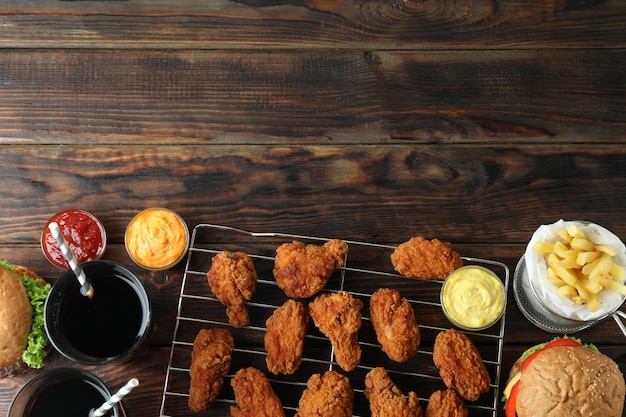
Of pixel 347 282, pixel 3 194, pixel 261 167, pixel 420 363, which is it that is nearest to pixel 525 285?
pixel 420 363

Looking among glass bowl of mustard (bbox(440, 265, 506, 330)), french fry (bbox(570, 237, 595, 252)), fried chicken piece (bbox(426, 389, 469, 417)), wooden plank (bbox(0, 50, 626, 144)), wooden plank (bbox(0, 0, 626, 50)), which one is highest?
wooden plank (bbox(0, 0, 626, 50))

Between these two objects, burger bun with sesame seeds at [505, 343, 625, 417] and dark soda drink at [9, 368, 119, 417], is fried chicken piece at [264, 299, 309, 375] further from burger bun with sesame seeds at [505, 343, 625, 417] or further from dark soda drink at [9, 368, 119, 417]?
burger bun with sesame seeds at [505, 343, 625, 417]

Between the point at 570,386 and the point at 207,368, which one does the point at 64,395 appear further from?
the point at 570,386

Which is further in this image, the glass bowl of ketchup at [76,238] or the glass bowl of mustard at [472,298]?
the glass bowl of ketchup at [76,238]

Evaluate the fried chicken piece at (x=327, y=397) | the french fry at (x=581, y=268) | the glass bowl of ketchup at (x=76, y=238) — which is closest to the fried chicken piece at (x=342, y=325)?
the fried chicken piece at (x=327, y=397)

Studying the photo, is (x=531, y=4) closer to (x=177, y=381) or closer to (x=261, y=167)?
(x=261, y=167)

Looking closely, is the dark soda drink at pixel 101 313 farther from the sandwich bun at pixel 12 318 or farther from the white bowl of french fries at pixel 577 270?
the white bowl of french fries at pixel 577 270

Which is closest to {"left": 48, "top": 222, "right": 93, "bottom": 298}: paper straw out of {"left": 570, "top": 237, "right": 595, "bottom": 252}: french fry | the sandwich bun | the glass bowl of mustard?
the sandwich bun
